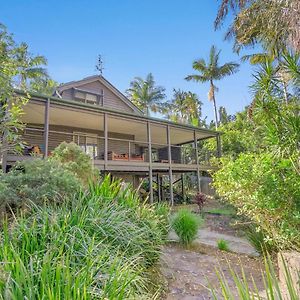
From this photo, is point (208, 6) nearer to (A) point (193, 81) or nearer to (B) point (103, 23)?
(B) point (103, 23)

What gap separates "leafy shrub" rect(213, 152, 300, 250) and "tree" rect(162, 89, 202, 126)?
32865 mm

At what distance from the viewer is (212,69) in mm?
32688

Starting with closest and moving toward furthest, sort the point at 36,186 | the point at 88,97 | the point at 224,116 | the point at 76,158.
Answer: the point at 36,186
the point at 76,158
the point at 88,97
the point at 224,116

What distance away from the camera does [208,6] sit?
48.2 feet

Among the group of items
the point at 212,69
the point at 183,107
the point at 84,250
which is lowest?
the point at 84,250

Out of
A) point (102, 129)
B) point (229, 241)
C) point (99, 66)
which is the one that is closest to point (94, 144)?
point (102, 129)

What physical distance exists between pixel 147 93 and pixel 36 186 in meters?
32.1

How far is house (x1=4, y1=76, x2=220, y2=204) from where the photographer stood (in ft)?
37.8

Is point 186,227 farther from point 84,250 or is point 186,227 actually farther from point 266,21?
point 266,21

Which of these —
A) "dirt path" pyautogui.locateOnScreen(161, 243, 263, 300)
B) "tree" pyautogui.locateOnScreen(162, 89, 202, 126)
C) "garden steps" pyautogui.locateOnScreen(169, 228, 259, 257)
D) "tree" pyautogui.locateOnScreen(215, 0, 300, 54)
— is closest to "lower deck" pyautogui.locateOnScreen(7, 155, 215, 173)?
"garden steps" pyautogui.locateOnScreen(169, 228, 259, 257)

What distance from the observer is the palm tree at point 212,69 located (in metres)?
32.4

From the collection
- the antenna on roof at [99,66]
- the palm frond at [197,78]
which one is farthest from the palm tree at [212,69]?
the antenna on roof at [99,66]

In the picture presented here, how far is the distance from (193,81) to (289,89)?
28.1m

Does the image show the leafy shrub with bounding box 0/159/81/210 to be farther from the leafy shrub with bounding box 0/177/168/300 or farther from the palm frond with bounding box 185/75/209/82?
the palm frond with bounding box 185/75/209/82
